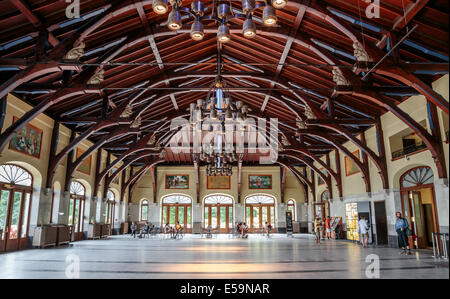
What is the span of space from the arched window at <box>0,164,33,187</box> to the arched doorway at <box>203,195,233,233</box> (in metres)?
14.1

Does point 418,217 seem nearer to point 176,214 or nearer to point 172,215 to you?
point 176,214

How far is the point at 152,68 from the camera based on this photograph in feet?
38.3

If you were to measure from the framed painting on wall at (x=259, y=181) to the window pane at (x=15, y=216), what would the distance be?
53.2 ft

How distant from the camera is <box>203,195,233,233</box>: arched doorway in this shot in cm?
2353

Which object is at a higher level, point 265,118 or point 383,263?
point 265,118

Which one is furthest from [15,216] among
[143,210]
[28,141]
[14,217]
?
[143,210]

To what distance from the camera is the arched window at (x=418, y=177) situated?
10.0 metres

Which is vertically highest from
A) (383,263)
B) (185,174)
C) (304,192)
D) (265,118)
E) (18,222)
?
(265,118)

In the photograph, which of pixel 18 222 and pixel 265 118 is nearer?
pixel 18 222

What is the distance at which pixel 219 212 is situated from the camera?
77.7 ft

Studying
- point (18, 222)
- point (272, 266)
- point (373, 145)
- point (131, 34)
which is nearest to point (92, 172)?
point (18, 222)

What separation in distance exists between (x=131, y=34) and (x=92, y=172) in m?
10.2

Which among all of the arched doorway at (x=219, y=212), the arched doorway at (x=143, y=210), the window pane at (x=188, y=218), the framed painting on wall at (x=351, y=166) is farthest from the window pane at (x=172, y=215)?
the framed painting on wall at (x=351, y=166)
